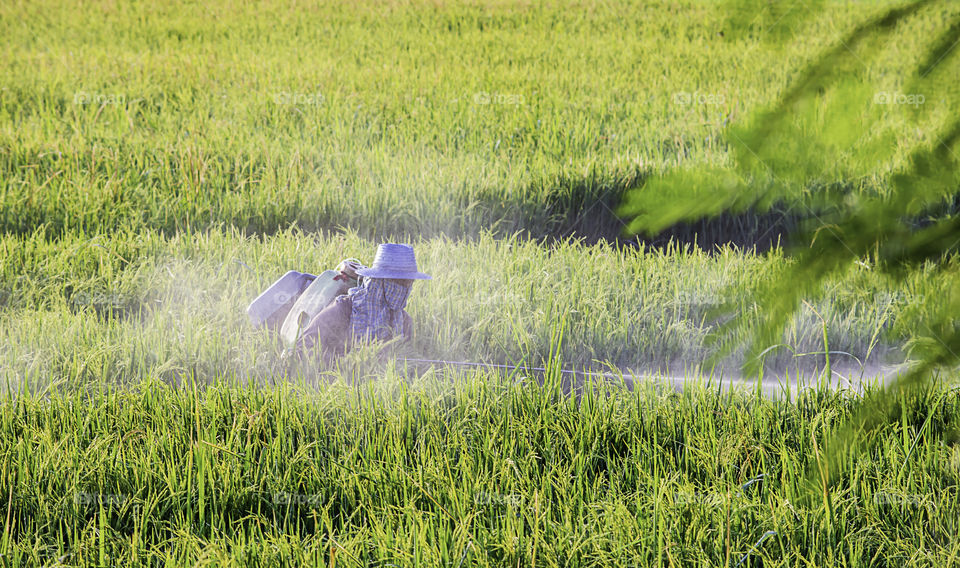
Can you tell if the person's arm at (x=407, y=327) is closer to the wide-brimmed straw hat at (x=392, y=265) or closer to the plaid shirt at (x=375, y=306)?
the plaid shirt at (x=375, y=306)

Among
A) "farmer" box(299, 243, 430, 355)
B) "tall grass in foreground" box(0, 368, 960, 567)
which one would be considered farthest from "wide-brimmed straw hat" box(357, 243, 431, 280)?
"tall grass in foreground" box(0, 368, 960, 567)

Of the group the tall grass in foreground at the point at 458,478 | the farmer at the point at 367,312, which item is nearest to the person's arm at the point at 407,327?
the farmer at the point at 367,312

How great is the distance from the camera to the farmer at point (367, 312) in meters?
2.53

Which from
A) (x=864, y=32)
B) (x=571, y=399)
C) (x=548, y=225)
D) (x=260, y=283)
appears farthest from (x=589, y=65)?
(x=864, y=32)

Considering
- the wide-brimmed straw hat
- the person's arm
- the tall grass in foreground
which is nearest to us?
the tall grass in foreground

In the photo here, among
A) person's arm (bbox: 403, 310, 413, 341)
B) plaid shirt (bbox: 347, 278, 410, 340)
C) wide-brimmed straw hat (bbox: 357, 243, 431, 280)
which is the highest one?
wide-brimmed straw hat (bbox: 357, 243, 431, 280)

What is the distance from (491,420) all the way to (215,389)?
0.94 metres

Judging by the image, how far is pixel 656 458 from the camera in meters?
2.09

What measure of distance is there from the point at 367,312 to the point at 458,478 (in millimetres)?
737

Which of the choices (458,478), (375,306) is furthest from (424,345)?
(458,478)

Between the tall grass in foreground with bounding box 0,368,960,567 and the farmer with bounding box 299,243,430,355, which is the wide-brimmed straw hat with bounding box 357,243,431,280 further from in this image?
the tall grass in foreground with bounding box 0,368,960,567

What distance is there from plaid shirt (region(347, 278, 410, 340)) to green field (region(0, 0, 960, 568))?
0.24 feet

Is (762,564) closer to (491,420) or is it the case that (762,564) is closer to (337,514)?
(491,420)

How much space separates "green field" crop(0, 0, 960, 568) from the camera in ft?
6.02
